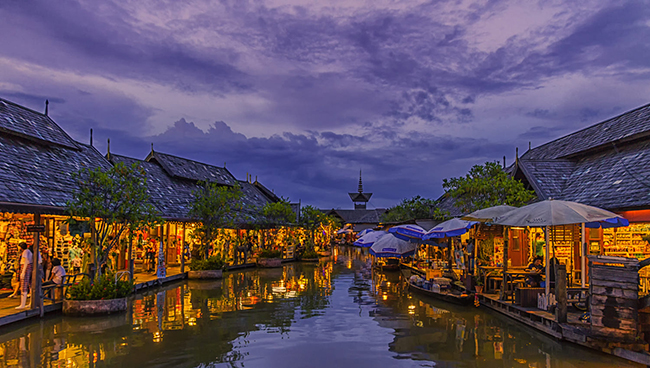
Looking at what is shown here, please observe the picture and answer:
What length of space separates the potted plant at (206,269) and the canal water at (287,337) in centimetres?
477

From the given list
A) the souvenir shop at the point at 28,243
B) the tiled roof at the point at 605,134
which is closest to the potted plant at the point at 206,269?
the souvenir shop at the point at 28,243

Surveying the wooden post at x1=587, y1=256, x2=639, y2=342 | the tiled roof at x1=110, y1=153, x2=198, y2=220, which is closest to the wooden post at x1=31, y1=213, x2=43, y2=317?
the tiled roof at x1=110, y1=153, x2=198, y2=220

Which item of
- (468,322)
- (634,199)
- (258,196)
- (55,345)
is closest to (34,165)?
(55,345)

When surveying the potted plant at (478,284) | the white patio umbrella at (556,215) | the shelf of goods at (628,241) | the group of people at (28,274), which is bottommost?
the potted plant at (478,284)

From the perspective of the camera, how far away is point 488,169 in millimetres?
19422

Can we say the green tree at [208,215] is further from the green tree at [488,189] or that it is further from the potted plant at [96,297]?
the green tree at [488,189]

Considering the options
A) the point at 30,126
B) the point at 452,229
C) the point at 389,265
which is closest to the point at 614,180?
the point at 452,229

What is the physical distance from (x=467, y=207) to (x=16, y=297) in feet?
55.4

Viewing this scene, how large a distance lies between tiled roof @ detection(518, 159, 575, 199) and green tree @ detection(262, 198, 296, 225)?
680 inches

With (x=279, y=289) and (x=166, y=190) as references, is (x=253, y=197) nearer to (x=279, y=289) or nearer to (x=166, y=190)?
(x=166, y=190)

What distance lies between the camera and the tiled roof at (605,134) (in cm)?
1784

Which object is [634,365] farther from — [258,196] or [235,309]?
[258,196]

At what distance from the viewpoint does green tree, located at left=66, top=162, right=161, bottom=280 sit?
531 inches

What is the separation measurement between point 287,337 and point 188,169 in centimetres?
2252
